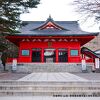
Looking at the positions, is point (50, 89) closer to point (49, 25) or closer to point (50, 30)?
point (50, 30)

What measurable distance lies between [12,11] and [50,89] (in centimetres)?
874

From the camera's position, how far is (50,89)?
37.6 feet

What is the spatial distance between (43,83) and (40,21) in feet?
76.3

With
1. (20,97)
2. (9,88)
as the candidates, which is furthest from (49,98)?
(9,88)

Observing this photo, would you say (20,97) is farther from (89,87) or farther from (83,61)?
(83,61)

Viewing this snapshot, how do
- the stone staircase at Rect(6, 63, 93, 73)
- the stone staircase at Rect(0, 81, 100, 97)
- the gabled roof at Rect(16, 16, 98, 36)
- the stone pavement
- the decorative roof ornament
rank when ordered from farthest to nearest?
the decorative roof ornament
the gabled roof at Rect(16, 16, 98, 36)
the stone staircase at Rect(6, 63, 93, 73)
the stone pavement
the stone staircase at Rect(0, 81, 100, 97)

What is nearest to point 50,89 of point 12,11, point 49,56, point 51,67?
point 12,11

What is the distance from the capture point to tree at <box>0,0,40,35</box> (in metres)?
17.9

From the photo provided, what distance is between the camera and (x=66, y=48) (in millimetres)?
29625

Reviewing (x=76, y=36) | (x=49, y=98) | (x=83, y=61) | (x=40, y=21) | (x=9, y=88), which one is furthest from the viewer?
(x=40, y=21)

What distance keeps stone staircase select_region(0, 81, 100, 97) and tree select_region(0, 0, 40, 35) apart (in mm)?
7132

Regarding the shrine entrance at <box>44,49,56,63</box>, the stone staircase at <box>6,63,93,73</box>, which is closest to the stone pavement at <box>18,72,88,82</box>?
the stone staircase at <box>6,63,93,73</box>

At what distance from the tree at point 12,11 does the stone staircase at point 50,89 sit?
7.13 m

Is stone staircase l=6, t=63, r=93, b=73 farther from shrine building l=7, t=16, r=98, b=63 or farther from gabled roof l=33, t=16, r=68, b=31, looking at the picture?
gabled roof l=33, t=16, r=68, b=31
